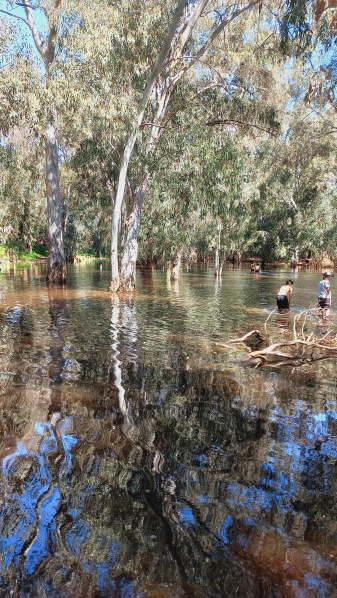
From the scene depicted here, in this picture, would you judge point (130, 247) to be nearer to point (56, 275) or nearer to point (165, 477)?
point (56, 275)

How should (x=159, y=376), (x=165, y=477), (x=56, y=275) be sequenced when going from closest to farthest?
(x=165, y=477) → (x=159, y=376) → (x=56, y=275)

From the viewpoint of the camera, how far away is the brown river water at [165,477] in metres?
2.77

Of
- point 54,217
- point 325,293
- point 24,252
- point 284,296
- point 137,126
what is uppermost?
point 137,126

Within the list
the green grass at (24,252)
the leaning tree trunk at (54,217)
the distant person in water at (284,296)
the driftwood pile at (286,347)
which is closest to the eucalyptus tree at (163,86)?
the leaning tree trunk at (54,217)

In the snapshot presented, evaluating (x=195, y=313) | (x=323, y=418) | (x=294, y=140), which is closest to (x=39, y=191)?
(x=294, y=140)

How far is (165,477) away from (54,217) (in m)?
21.9

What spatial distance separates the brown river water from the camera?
2.77 m

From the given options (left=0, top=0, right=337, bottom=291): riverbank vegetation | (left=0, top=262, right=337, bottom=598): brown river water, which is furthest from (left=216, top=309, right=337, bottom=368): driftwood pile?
(left=0, top=0, right=337, bottom=291): riverbank vegetation

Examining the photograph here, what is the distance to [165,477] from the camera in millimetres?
3916

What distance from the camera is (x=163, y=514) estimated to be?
338 cm

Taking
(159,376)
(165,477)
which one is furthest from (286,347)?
(165,477)

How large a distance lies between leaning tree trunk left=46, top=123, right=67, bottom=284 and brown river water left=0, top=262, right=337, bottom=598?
16.0 metres

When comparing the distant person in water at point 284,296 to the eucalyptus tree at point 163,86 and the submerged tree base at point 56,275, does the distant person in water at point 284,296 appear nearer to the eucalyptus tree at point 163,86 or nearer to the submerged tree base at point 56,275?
the eucalyptus tree at point 163,86

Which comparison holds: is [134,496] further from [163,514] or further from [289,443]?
[289,443]
